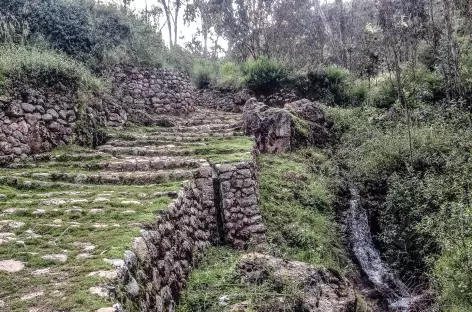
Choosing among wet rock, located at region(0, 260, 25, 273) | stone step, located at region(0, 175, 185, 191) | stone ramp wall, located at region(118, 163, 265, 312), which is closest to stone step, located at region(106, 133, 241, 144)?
stone ramp wall, located at region(118, 163, 265, 312)

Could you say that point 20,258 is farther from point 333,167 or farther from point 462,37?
point 462,37

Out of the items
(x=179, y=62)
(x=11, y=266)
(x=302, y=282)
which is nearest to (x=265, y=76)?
(x=179, y=62)

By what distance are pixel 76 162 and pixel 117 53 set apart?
16.8 ft

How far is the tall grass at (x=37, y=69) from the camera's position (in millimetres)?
6936

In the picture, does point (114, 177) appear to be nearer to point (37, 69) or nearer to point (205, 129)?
point (37, 69)

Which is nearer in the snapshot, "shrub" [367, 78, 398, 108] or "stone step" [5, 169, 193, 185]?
"stone step" [5, 169, 193, 185]

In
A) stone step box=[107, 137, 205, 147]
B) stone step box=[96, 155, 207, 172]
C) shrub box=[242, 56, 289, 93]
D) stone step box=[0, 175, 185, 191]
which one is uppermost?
shrub box=[242, 56, 289, 93]

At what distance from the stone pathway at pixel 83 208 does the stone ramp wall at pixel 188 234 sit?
0.57ft

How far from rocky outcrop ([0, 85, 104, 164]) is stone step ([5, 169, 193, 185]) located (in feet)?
3.53

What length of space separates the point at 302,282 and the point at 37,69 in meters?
6.05

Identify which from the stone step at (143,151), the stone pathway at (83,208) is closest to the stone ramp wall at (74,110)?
the stone pathway at (83,208)

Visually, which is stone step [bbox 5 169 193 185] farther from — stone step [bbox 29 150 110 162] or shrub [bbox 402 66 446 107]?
shrub [bbox 402 66 446 107]

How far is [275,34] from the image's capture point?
17.3 metres

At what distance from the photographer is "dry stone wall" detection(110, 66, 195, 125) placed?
1022 centimetres
